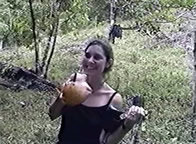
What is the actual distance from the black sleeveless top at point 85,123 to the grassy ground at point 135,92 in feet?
10.2

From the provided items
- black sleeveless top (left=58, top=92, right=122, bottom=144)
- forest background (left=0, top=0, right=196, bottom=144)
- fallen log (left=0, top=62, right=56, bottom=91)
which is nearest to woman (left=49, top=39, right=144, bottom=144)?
black sleeveless top (left=58, top=92, right=122, bottom=144)

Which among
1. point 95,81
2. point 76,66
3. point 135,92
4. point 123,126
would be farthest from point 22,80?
point 123,126

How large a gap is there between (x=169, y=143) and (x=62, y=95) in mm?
3521

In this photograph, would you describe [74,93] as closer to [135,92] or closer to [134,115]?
[134,115]

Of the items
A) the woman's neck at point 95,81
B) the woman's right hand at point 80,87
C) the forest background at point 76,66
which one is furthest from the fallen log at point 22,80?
the woman's right hand at point 80,87

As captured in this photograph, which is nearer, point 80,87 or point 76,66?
point 80,87

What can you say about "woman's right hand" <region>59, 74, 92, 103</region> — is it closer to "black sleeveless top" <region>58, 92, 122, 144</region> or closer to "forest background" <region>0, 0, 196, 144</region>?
"black sleeveless top" <region>58, 92, 122, 144</region>

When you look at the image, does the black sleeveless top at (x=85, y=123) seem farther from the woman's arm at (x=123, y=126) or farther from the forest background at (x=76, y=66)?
the forest background at (x=76, y=66)

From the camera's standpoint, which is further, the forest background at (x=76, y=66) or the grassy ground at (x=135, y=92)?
the forest background at (x=76, y=66)

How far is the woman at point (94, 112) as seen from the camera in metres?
2.52

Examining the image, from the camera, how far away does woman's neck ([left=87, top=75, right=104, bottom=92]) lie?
101 inches

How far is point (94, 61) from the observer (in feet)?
8.34

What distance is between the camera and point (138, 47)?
12008mm

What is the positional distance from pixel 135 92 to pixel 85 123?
5.24 m
